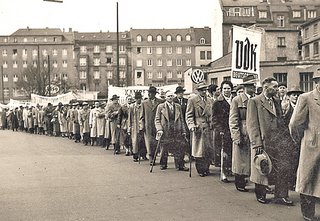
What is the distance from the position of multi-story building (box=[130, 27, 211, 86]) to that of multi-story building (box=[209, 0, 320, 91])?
91.7ft

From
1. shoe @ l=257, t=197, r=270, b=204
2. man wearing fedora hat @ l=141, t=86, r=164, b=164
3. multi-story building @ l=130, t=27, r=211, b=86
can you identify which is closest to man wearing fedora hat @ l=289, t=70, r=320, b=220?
shoe @ l=257, t=197, r=270, b=204

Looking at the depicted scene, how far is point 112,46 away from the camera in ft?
369

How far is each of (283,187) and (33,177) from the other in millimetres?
5778

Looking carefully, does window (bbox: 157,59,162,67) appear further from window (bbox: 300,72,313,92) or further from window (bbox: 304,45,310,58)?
window (bbox: 300,72,313,92)

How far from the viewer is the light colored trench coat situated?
667 cm

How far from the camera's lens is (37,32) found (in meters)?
119

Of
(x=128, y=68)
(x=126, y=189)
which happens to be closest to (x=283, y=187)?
(x=126, y=189)

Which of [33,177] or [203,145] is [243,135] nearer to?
[203,145]

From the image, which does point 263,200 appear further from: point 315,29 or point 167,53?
point 167,53

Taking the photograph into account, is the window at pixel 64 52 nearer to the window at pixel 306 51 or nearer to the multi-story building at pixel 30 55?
the multi-story building at pixel 30 55

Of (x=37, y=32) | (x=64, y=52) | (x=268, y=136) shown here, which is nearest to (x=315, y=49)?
(x=268, y=136)

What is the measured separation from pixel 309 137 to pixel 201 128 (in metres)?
5.04

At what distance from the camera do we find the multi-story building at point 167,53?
109062mm

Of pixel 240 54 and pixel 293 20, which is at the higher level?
pixel 293 20
